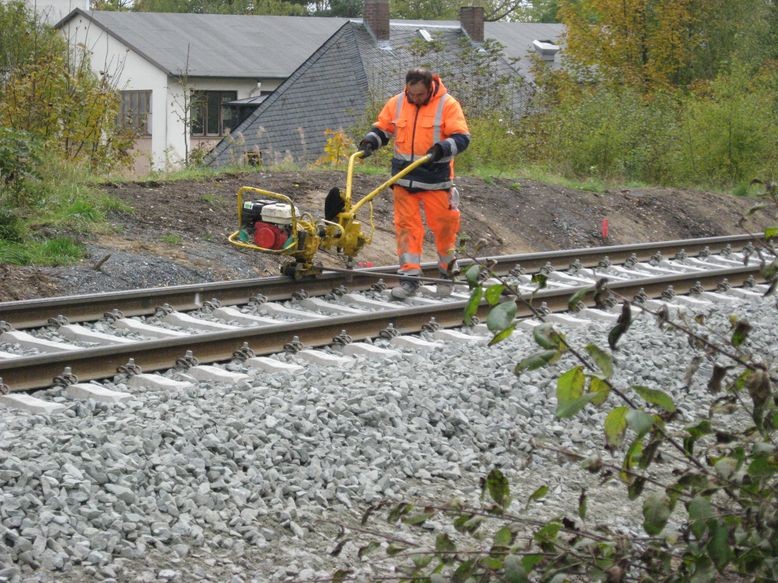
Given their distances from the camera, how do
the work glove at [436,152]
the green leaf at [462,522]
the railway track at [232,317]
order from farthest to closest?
the work glove at [436,152]
the railway track at [232,317]
the green leaf at [462,522]

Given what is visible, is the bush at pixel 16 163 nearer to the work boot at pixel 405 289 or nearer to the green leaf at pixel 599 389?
the work boot at pixel 405 289

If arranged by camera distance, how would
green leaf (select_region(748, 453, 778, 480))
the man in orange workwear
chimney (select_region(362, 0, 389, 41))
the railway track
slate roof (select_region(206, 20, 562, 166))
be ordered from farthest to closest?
chimney (select_region(362, 0, 389, 41)) → slate roof (select_region(206, 20, 562, 166)) → the man in orange workwear → the railway track → green leaf (select_region(748, 453, 778, 480))

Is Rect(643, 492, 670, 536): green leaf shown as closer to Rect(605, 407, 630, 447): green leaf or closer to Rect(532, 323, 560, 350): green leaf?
Rect(605, 407, 630, 447): green leaf

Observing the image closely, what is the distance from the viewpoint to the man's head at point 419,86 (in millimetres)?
10258

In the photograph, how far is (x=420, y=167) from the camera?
34.2 feet

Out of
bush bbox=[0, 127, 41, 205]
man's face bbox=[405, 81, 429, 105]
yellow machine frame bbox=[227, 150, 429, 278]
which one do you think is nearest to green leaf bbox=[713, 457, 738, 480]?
yellow machine frame bbox=[227, 150, 429, 278]

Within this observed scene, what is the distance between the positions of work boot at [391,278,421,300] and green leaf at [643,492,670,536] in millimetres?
6824

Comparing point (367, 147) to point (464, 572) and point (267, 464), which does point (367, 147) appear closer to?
point (267, 464)

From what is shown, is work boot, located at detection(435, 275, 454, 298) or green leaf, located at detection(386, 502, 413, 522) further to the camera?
work boot, located at detection(435, 275, 454, 298)

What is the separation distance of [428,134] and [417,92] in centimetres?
38

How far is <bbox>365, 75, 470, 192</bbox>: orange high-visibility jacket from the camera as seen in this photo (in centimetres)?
1046

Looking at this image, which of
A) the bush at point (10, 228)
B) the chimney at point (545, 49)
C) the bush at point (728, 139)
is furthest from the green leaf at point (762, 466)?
the chimney at point (545, 49)

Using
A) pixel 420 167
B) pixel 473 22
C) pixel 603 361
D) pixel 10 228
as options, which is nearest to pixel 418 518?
pixel 603 361

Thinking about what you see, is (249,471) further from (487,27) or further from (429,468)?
(487,27)
